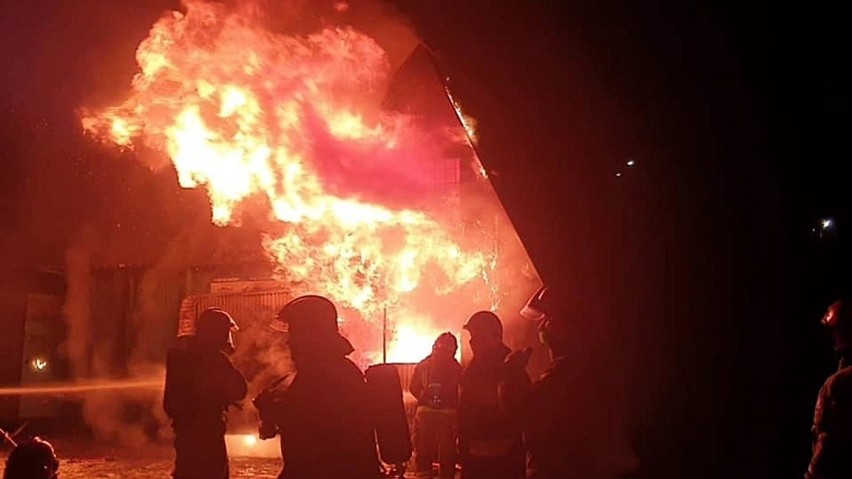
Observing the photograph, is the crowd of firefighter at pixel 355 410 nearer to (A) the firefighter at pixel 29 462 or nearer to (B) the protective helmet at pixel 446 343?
(A) the firefighter at pixel 29 462

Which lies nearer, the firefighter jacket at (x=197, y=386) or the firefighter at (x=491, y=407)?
the firefighter at (x=491, y=407)

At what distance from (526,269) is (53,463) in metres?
7.05

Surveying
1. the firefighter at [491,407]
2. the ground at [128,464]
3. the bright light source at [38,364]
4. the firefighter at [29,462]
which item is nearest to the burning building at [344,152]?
the ground at [128,464]

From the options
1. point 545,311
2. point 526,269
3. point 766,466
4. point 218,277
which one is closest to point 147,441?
point 218,277

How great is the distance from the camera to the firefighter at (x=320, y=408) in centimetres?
340

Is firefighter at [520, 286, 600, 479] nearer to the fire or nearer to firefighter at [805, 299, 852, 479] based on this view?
firefighter at [805, 299, 852, 479]

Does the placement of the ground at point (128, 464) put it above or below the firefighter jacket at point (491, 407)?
below

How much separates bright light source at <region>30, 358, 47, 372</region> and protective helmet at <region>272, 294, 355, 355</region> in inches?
717

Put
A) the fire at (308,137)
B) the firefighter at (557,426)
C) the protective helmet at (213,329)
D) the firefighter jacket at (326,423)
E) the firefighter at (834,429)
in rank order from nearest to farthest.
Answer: the firefighter jacket at (326,423)
the firefighter at (834,429)
the firefighter at (557,426)
the protective helmet at (213,329)
the fire at (308,137)

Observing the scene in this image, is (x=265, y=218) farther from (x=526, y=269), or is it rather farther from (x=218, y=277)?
(x=526, y=269)

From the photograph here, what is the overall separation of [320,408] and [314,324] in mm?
380

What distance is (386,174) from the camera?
11172 millimetres

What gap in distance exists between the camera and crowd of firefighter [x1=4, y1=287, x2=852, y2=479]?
135 inches

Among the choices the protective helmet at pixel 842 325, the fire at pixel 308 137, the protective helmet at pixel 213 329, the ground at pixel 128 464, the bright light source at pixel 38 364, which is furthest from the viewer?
the bright light source at pixel 38 364
